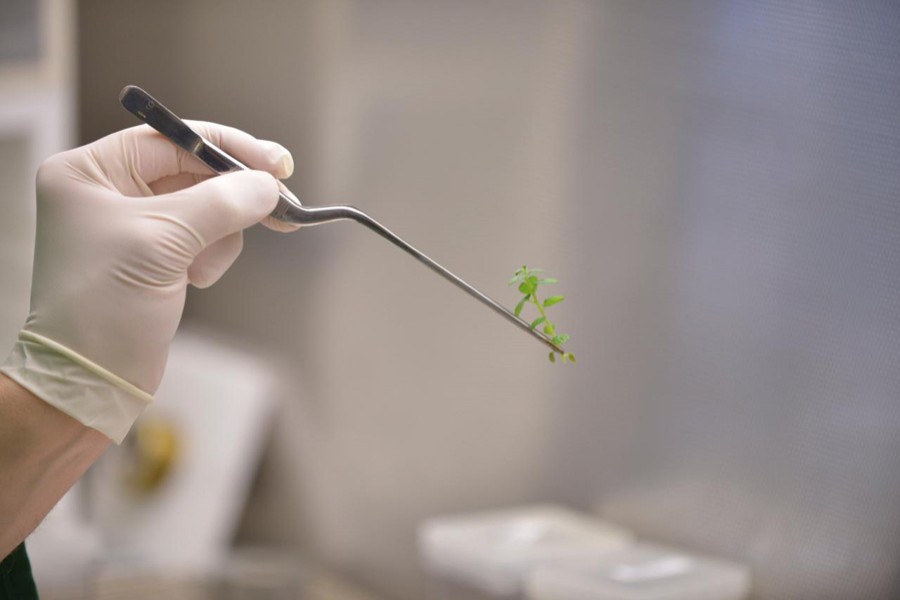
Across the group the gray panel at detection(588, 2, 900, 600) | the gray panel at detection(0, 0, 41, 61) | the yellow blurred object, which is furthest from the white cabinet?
the gray panel at detection(588, 2, 900, 600)

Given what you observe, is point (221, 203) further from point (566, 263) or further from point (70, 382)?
point (566, 263)

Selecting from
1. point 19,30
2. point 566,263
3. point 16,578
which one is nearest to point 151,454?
point 19,30

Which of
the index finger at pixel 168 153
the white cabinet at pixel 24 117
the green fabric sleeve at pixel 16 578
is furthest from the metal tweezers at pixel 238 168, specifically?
the white cabinet at pixel 24 117

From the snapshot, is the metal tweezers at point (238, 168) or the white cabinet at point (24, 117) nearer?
the metal tweezers at point (238, 168)

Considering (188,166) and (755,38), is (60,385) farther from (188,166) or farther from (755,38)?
(755,38)

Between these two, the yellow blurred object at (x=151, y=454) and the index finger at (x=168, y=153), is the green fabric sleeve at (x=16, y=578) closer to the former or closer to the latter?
the index finger at (x=168, y=153)
